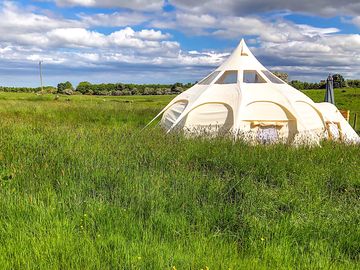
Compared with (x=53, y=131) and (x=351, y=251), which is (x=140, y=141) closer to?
(x=53, y=131)

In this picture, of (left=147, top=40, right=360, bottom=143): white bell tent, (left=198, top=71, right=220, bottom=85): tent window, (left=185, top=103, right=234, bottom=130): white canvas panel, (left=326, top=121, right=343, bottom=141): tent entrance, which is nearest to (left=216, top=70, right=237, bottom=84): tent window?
(left=147, top=40, right=360, bottom=143): white bell tent

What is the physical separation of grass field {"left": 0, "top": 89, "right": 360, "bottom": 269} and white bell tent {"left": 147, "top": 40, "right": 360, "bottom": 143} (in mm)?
4150

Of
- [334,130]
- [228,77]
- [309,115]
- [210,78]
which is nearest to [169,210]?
[309,115]

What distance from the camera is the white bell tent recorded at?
1277 centimetres

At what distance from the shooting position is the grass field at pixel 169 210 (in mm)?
3691

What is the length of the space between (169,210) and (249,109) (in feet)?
28.5

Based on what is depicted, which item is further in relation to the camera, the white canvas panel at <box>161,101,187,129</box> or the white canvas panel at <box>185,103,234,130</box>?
Result: the white canvas panel at <box>161,101,187,129</box>

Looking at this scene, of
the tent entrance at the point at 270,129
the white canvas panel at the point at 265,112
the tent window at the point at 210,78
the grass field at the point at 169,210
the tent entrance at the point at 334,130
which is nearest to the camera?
the grass field at the point at 169,210

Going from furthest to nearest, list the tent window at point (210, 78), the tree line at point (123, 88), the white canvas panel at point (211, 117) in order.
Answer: the tree line at point (123, 88)
the tent window at point (210, 78)
the white canvas panel at point (211, 117)

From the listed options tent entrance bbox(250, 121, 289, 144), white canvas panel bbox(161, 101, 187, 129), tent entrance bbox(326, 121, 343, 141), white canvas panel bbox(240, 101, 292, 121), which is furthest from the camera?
white canvas panel bbox(161, 101, 187, 129)

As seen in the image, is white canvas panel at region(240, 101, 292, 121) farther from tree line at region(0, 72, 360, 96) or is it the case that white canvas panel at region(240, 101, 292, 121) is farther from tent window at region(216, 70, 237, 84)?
tree line at region(0, 72, 360, 96)

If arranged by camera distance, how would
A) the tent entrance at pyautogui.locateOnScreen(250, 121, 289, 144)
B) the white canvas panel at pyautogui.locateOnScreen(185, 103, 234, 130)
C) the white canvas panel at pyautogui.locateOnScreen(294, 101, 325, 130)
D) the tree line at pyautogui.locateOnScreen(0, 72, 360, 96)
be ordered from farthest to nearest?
1. the tree line at pyautogui.locateOnScreen(0, 72, 360, 96)
2. the white canvas panel at pyautogui.locateOnScreen(294, 101, 325, 130)
3. the white canvas panel at pyautogui.locateOnScreen(185, 103, 234, 130)
4. the tent entrance at pyautogui.locateOnScreen(250, 121, 289, 144)

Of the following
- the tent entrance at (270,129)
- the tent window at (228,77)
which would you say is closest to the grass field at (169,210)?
the tent entrance at (270,129)

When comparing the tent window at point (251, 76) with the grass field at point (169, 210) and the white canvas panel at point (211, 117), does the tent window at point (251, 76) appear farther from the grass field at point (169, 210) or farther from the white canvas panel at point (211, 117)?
the grass field at point (169, 210)
